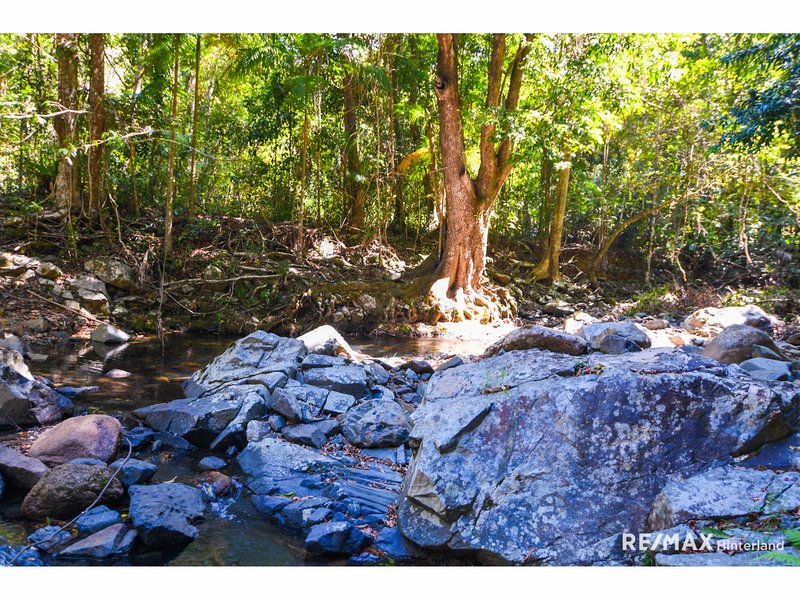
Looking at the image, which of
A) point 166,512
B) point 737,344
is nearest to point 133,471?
point 166,512

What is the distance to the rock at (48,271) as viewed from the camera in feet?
34.1

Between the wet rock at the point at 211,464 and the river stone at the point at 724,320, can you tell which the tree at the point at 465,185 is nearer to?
the river stone at the point at 724,320

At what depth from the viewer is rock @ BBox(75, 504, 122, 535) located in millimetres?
3322

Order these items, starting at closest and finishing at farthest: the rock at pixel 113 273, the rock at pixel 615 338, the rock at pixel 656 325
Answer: the rock at pixel 615 338 < the rock at pixel 113 273 < the rock at pixel 656 325

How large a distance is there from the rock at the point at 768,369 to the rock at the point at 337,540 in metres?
4.62

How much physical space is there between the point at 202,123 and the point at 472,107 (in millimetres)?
7544

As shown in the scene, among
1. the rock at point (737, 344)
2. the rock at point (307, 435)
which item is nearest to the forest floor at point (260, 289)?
the rock at point (737, 344)

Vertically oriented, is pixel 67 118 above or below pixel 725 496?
above

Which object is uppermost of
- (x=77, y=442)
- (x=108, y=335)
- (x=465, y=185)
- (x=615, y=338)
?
(x=465, y=185)

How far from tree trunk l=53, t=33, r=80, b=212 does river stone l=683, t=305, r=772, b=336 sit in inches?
481

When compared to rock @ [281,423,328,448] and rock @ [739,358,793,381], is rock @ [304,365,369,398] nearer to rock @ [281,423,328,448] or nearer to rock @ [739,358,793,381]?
rock @ [281,423,328,448]

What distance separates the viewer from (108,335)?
9.30 meters

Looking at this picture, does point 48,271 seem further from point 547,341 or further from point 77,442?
point 547,341

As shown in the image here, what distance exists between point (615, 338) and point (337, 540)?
5.18 meters
